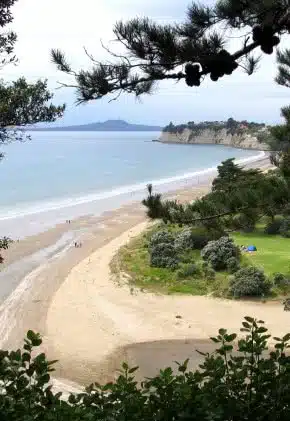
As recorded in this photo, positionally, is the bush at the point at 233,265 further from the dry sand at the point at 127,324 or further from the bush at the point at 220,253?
the dry sand at the point at 127,324

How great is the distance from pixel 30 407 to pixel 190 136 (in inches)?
6553

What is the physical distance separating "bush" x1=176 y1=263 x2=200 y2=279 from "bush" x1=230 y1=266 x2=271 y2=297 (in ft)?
7.29

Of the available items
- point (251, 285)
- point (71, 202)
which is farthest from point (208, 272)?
point (71, 202)

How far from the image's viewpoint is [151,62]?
3.79 m

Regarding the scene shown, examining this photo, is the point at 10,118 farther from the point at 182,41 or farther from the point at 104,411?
the point at 104,411

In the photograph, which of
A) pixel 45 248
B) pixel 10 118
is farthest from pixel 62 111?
pixel 45 248

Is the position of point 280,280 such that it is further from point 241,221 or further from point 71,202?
point 71,202

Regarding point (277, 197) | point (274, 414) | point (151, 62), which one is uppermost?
point (151, 62)

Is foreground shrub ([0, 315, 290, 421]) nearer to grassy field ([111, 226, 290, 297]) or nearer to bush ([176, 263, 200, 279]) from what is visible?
grassy field ([111, 226, 290, 297])

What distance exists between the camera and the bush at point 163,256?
20.0 m

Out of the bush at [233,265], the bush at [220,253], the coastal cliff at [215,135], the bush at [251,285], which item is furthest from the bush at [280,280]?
the coastal cliff at [215,135]

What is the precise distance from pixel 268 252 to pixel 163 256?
443 centimetres

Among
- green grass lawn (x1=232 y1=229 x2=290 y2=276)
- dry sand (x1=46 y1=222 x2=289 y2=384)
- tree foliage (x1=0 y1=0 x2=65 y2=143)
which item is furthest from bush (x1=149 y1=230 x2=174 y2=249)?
tree foliage (x1=0 y1=0 x2=65 y2=143)

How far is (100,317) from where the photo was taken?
1463cm
